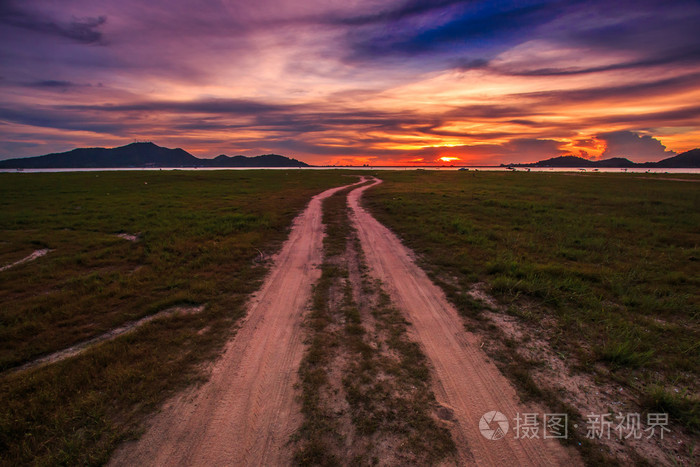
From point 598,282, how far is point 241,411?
11.2 m

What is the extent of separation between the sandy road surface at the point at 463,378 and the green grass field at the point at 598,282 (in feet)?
3.05

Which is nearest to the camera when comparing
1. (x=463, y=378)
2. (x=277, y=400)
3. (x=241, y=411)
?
(x=241, y=411)

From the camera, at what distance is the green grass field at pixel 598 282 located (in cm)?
518

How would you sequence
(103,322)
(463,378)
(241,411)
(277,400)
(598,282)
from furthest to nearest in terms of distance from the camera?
(598,282), (103,322), (463,378), (277,400), (241,411)

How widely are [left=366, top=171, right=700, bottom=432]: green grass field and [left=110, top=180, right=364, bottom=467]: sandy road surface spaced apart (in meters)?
4.95

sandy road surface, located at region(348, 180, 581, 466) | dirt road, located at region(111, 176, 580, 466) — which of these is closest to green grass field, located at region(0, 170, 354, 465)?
dirt road, located at region(111, 176, 580, 466)

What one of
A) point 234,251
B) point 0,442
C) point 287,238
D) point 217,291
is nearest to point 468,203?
point 287,238

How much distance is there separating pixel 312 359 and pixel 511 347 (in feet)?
14.1

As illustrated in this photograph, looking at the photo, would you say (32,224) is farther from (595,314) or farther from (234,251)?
(595,314)

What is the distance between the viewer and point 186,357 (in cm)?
548

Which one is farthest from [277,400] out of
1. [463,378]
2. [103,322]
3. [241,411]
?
[103,322]

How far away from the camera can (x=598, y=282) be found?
8.98m

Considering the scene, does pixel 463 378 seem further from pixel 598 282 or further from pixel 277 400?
pixel 598 282

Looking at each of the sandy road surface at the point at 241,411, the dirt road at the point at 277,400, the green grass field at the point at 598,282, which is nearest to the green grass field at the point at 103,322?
the sandy road surface at the point at 241,411
